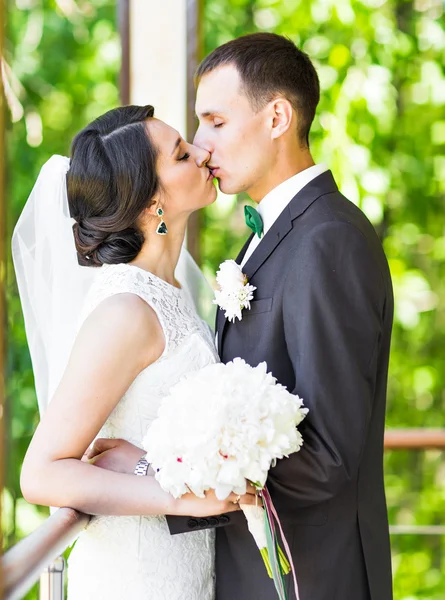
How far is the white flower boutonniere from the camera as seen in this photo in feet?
6.24

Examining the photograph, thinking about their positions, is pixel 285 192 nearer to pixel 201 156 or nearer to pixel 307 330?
pixel 201 156

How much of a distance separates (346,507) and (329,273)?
0.54 m

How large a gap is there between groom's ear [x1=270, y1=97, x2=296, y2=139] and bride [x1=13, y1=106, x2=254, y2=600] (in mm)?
207

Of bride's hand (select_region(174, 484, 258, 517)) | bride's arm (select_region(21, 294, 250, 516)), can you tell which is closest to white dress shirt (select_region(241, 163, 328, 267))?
bride's arm (select_region(21, 294, 250, 516))

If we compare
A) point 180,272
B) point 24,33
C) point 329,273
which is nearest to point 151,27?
point 180,272

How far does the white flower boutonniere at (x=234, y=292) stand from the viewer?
190cm

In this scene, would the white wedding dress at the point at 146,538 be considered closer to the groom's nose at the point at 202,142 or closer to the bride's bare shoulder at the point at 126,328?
the bride's bare shoulder at the point at 126,328

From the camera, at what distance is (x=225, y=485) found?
1.44m

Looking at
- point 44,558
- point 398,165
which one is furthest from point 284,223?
point 398,165

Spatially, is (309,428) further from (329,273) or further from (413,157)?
(413,157)

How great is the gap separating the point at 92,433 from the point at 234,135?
0.91 meters

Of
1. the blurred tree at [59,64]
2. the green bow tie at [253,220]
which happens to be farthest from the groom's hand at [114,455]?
the blurred tree at [59,64]

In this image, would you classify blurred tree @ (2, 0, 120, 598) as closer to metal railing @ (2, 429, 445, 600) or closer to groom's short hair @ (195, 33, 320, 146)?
groom's short hair @ (195, 33, 320, 146)

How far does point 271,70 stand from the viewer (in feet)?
7.22
